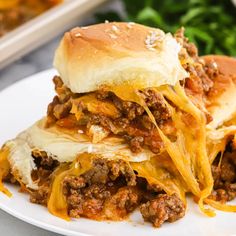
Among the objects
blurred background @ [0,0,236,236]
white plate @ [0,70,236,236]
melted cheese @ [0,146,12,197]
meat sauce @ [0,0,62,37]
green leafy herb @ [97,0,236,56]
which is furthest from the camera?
meat sauce @ [0,0,62,37]

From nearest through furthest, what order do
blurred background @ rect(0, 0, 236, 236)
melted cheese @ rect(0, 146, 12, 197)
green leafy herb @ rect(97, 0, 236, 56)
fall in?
1. melted cheese @ rect(0, 146, 12, 197)
2. blurred background @ rect(0, 0, 236, 236)
3. green leafy herb @ rect(97, 0, 236, 56)

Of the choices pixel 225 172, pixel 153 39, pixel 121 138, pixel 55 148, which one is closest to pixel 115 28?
pixel 153 39

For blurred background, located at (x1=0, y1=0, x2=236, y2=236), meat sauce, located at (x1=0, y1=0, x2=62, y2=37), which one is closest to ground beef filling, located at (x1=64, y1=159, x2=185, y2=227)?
blurred background, located at (x1=0, y1=0, x2=236, y2=236)

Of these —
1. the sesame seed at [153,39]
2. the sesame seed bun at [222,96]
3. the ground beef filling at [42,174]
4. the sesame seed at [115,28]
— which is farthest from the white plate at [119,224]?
the sesame seed at [115,28]

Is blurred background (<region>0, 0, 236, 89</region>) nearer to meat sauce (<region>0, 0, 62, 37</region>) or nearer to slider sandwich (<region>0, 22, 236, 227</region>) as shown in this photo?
meat sauce (<region>0, 0, 62, 37</region>)

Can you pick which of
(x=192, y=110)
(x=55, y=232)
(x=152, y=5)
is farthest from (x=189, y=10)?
(x=55, y=232)

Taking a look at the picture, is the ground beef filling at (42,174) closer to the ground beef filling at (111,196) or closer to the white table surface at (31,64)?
the ground beef filling at (111,196)
